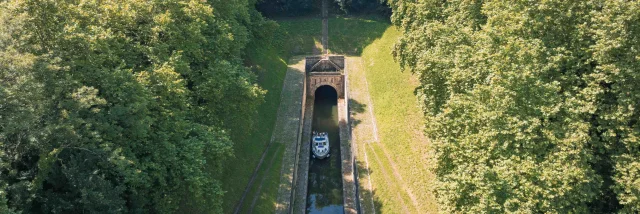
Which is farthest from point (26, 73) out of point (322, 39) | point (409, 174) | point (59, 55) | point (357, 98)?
point (322, 39)

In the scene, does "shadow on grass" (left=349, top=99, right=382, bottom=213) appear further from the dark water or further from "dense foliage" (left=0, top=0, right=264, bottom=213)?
"dense foliage" (left=0, top=0, right=264, bottom=213)

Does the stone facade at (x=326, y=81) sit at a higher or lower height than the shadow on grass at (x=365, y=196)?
higher

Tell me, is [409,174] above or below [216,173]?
above

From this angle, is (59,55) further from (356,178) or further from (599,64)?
(599,64)

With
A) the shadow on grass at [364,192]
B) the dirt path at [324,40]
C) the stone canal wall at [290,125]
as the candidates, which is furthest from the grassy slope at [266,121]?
the shadow on grass at [364,192]

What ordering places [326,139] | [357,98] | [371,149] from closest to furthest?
1. [371,149]
2. [326,139]
3. [357,98]

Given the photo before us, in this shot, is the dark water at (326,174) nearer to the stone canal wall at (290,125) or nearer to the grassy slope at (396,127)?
the stone canal wall at (290,125)

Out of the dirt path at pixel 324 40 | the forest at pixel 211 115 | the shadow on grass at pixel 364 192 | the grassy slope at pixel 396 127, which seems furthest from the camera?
the dirt path at pixel 324 40
